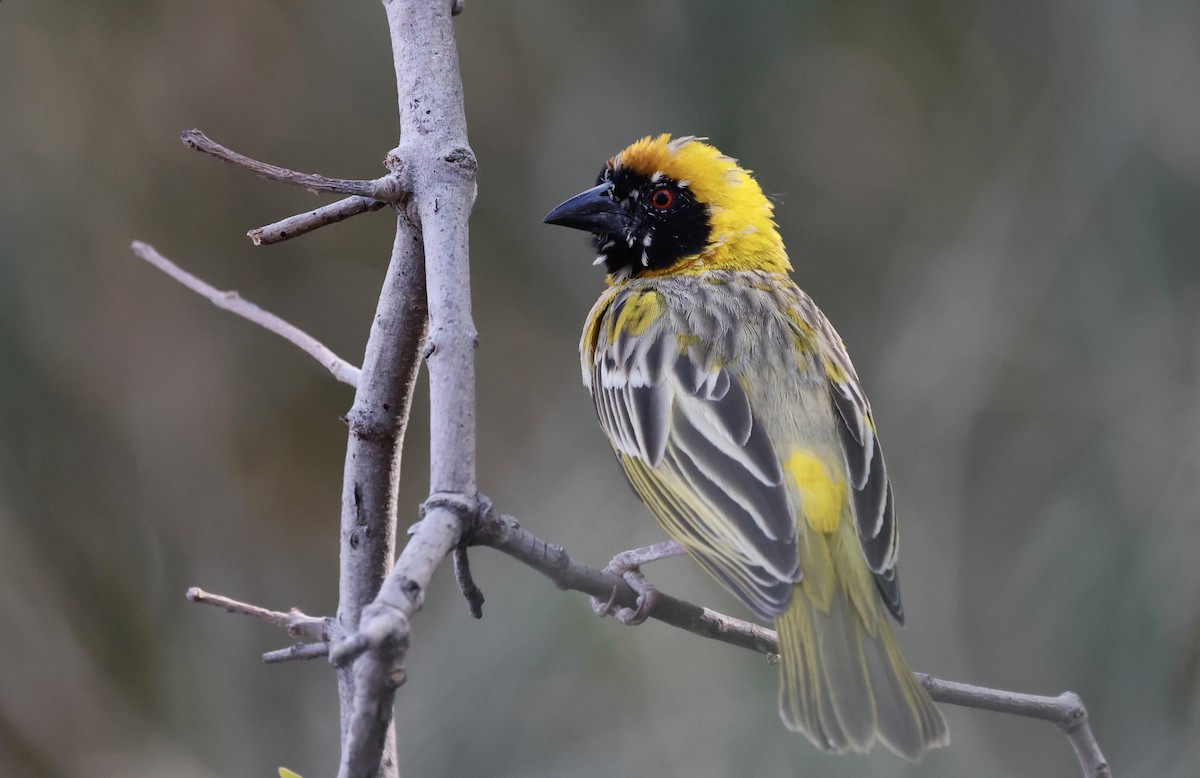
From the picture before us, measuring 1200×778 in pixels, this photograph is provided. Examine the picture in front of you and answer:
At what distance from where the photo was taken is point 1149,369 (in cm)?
421

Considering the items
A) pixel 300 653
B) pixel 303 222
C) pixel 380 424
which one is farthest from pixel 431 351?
pixel 300 653

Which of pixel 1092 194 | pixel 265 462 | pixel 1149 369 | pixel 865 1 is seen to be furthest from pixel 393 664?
pixel 265 462

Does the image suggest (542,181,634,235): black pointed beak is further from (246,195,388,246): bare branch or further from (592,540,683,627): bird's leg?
(246,195,388,246): bare branch

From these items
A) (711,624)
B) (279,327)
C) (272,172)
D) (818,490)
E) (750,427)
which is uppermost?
(272,172)

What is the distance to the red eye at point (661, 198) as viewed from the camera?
3344 millimetres

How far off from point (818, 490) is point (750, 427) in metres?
0.22

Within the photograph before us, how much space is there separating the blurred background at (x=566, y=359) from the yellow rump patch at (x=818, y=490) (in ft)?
4.40

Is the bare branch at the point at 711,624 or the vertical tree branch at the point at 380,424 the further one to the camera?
the vertical tree branch at the point at 380,424

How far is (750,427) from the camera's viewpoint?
8.36 feet

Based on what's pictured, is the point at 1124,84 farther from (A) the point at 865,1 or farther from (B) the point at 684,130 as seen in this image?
(B) the point at 684,130

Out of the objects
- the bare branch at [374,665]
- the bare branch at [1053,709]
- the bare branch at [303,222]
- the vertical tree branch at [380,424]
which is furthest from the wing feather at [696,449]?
the bare branch at [374,665]

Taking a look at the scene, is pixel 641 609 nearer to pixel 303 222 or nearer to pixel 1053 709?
pixel 1053 709

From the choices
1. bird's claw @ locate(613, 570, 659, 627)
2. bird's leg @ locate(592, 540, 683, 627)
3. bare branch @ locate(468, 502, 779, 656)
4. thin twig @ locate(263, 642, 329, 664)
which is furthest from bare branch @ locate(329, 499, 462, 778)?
bird's claw @ locate(613, 570, 659, 627)

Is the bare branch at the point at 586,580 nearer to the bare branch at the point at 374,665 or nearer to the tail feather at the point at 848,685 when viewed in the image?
the tail feather at the point at 848,685
